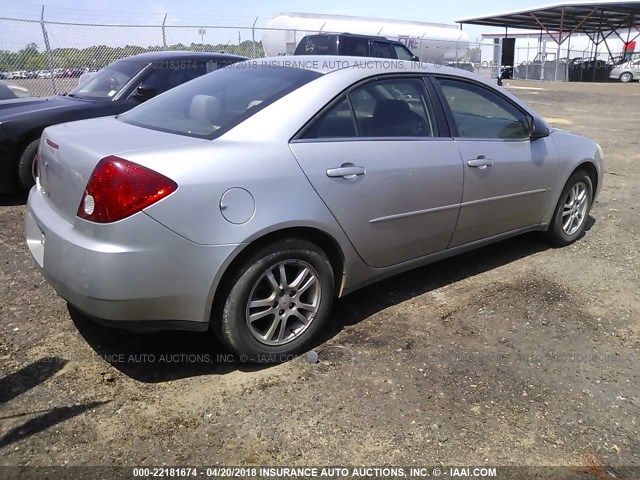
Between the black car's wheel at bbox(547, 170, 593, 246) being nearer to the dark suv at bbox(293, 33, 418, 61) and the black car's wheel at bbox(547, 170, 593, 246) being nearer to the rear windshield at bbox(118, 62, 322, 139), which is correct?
the rear windshield at bbox(118, 62, 322, 139)

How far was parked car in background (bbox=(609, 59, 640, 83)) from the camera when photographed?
32.0m

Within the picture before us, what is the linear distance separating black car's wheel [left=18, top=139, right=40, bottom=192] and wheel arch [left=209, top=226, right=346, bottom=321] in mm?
3906

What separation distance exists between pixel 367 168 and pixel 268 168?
642mm

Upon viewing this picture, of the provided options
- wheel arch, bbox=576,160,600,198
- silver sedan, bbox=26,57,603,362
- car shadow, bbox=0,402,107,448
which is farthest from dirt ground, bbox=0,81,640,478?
wheel arch, bbox=576,160,600,198

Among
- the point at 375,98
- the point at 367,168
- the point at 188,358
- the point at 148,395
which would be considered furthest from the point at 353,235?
the point at 148,395

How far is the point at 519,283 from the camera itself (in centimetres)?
411

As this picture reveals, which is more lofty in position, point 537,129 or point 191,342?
point 537,129

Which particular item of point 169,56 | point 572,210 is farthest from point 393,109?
point 169,56

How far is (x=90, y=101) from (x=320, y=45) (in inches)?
437

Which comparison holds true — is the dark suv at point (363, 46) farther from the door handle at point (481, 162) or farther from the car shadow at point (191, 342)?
the car shadow at point (191, 342)

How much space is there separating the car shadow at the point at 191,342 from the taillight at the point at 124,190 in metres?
0.91

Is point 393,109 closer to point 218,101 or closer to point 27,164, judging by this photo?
point 218,101

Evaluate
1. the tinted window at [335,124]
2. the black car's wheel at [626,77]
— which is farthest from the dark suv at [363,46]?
the black car's wheel at [626,77]

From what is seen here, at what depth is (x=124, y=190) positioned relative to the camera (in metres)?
2.45
